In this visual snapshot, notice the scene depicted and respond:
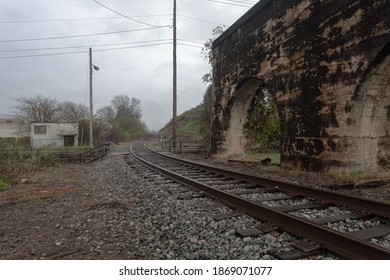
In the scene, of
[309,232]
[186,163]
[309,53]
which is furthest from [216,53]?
[309,232]

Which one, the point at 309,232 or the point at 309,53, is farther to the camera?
the point at 309,53

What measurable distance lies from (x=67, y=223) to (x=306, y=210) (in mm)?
3908

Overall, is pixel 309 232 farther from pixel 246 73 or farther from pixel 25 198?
pixel 246 73

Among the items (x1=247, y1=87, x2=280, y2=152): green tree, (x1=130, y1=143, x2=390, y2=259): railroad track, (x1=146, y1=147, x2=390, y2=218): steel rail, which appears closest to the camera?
(x1=130, y1=143, x2=390, y2=259): railroad track

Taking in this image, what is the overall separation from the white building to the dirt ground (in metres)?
35.0

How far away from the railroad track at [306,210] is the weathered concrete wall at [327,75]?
98.4 inches

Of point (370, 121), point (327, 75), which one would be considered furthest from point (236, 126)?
point (370, 121)

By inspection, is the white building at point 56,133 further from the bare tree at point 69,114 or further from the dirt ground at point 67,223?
the dirt ground at point 67,223

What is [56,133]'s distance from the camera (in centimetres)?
4153

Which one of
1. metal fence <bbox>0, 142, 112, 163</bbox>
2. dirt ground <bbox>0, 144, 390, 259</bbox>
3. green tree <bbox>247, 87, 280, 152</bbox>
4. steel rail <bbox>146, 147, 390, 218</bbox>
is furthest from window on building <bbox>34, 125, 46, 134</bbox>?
steel rail <bbox>146, 147, 390, 218</bbox>

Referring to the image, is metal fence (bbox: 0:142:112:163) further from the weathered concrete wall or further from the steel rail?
the steel rail

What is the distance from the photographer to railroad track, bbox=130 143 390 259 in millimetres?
3211

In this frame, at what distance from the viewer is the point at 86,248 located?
3.77 meters

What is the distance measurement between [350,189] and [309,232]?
11.9 ft
